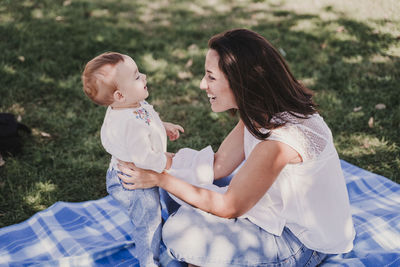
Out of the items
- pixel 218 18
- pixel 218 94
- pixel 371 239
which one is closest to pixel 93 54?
pixel 218 18

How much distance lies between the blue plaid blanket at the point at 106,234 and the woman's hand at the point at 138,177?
1.95 feet

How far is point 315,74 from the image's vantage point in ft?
17.8

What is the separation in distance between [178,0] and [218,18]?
1.07 meters

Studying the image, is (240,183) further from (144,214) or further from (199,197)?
(144,214)

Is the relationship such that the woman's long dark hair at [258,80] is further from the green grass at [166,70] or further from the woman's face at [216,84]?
the green grass at [166,70]

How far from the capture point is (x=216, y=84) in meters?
2.34

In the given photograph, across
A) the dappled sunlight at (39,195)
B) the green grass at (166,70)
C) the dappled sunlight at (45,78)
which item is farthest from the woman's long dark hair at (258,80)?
the dappled sunlight at (45,78)

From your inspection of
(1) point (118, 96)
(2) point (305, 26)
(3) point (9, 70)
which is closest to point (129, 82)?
(1) point (118, 96)

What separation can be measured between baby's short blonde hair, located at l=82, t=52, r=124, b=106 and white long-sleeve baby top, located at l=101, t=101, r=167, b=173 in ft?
0.40

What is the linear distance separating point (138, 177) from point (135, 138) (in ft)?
0.73

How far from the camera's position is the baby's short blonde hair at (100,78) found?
7.49 feet

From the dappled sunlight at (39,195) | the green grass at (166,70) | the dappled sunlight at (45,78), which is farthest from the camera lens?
the dappled sunlight at (45,78)

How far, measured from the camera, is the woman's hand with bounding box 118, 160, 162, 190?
7.59ft

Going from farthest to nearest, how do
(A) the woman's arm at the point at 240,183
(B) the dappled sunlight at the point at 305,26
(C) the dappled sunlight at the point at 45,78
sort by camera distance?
1. (B) the dappled sunlight at the point at 305,26
2. (C) the dappled sunlight at the point at 45,78
3. (A) the woman's arm at the point at 240,183
